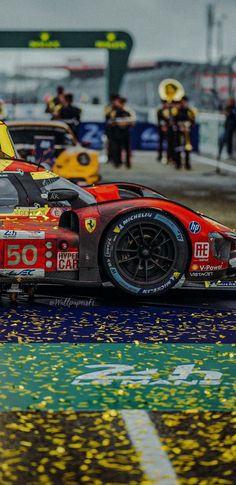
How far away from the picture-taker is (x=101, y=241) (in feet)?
30.5

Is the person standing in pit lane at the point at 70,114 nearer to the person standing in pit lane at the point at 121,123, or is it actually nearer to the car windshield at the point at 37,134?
the person standing in pit lane at the point at 121,123

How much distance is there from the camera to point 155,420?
5984 millimetres

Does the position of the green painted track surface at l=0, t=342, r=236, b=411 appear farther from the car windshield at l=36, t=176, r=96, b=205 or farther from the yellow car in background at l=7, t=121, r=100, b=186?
the yellow car in background at l=7, t=121, r=100, b=186

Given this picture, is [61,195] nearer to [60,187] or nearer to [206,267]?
[60,187]

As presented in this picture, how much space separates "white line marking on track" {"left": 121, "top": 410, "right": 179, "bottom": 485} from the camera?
5.07 metres

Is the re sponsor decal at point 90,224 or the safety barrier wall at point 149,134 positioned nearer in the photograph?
the re sponsor decal at point 90,224

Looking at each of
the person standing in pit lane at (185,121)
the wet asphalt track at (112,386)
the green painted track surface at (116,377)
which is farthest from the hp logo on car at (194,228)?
the person standing in pit lane at (185,121)

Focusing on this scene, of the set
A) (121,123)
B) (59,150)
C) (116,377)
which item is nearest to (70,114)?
(121,123)

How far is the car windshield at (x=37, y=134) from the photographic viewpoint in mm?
19484

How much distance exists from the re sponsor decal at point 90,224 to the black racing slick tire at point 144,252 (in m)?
0.12

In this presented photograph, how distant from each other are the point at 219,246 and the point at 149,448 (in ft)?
14.0

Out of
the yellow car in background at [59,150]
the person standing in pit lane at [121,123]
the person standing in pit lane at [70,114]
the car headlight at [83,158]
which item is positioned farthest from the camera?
the person standing in pit lane at [121,123]

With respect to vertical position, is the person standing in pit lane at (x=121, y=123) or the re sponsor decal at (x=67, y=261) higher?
the re sponsor decal at (x=67, y=261)

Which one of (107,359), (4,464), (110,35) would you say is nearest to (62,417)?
(4,464)
